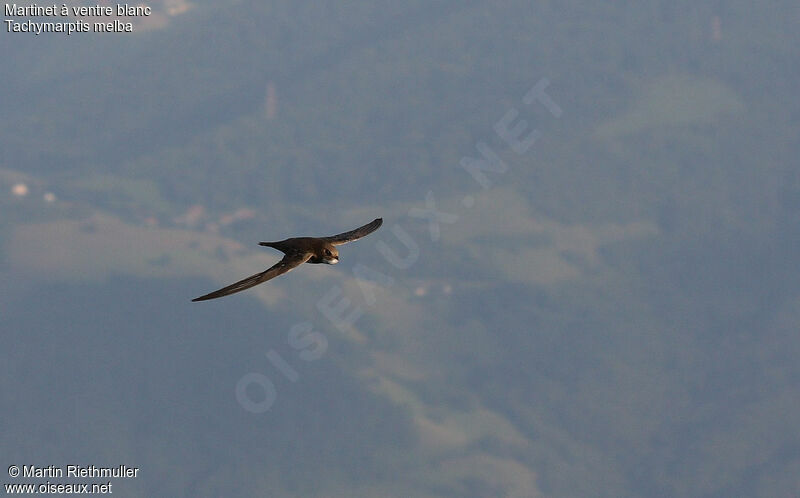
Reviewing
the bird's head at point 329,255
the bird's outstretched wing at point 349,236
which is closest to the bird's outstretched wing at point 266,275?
the bird's head at point 329,255

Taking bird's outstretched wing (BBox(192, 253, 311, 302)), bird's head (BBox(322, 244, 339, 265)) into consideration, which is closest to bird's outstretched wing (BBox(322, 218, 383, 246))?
bird's head (BBox(322, 244, 339, 265))

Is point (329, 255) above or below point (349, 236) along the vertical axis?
below

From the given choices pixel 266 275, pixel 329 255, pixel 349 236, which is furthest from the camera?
pixel 349 236

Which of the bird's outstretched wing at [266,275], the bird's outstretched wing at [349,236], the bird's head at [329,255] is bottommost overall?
the bird's outstretched wing at [266,275]

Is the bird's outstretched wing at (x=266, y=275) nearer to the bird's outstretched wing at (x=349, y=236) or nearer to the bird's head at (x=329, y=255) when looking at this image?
the bird's head at (x=329, y=255)

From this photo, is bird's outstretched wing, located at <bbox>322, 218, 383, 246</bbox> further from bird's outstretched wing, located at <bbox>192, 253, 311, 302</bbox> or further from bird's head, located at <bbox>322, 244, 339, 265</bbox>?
bird's outstretched wing, located at <bbox>192, 253, 311, 302</bbox>

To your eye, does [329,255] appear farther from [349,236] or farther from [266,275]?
[349,236]

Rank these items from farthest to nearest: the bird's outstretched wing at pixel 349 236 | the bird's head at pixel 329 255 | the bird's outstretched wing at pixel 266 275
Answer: the bird's outstretched wing at pixel 349 236
the bird's head at pixel 329 255
the bird's outstretched wing at pixel 266 275

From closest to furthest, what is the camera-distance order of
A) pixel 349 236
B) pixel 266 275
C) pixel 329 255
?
pixel 266 275 → pixel 329 255 → pixel 349 236

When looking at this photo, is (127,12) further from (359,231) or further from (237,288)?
(237,288)

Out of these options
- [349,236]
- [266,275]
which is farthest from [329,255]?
[349,236]
